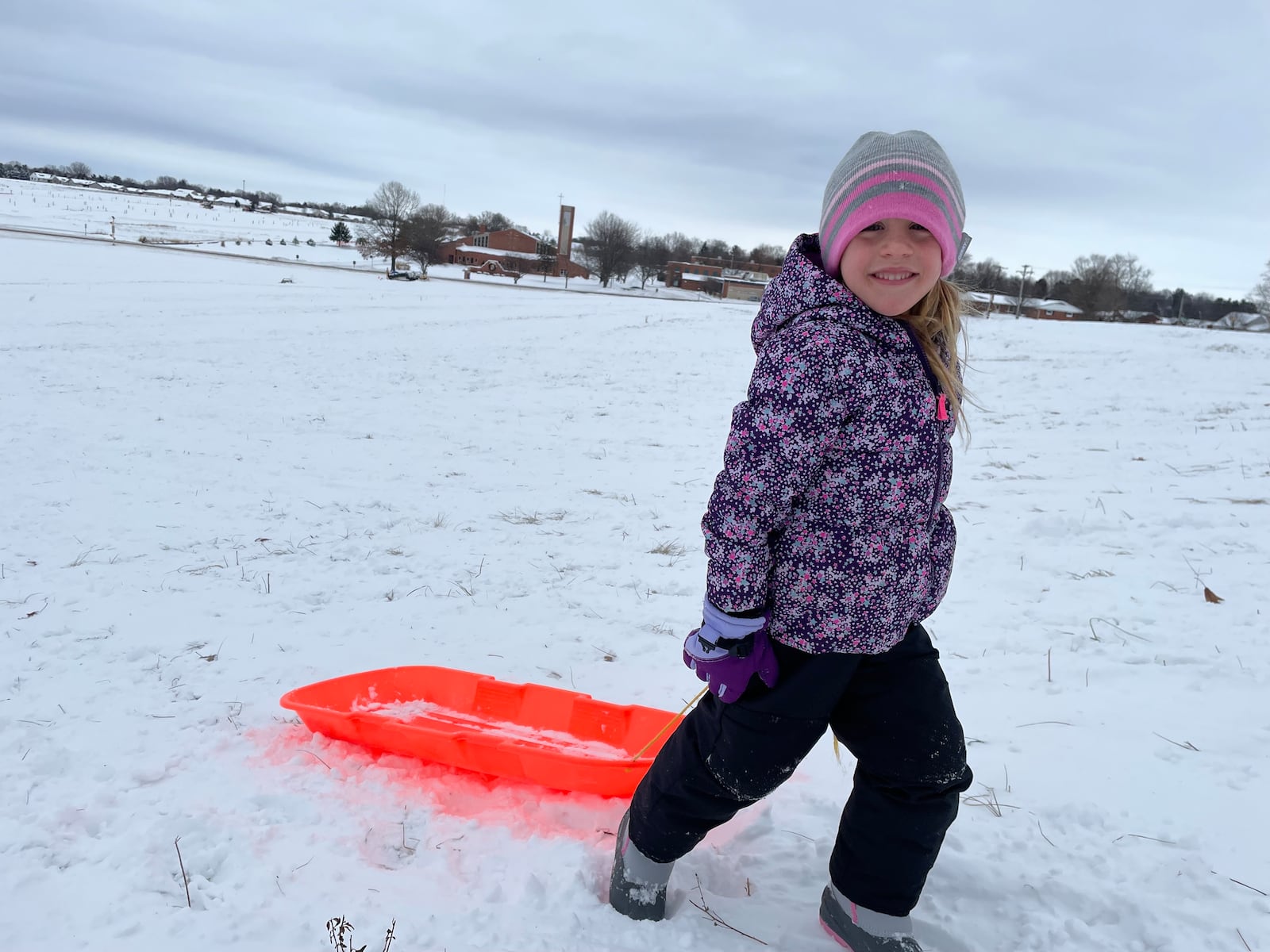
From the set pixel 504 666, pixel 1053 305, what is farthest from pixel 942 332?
pixel 1053 305

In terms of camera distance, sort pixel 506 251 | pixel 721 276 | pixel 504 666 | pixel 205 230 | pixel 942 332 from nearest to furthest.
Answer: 1. pixel 942 332
2. pixel 504 666
3. pixel 205 230
4. pixel 721 276
5. pixel 506 251

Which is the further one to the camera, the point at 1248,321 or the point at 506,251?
the point at 506,251

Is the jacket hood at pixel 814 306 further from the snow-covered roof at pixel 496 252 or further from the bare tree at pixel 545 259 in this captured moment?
the snow-covered roof at pixel 496 252

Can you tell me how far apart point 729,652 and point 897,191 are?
1.13m

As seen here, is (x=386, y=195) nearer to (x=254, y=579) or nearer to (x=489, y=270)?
(x=489, y=270)

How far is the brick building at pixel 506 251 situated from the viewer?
77875 mm

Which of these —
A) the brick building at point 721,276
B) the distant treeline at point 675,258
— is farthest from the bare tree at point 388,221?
the brick building at point 721,276

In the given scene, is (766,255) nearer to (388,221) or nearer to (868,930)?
(388,221)

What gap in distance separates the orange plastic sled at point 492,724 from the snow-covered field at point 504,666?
0.29 feet

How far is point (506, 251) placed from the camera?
275 feet

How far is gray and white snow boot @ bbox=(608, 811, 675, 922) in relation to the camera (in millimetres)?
2096

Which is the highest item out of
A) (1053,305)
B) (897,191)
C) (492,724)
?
(1053,305)

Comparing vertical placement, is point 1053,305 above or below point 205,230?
above

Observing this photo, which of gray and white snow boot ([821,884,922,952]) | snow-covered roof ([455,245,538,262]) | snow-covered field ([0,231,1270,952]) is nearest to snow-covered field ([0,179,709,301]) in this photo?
snow-covered roof ([455,245,538,262])
